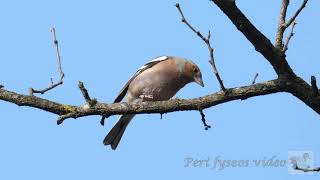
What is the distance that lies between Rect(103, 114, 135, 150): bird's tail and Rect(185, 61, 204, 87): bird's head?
118cm

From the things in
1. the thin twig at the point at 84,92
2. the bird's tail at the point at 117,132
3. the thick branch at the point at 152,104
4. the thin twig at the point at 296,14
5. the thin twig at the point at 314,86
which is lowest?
the bird's tail at the point at 117,132

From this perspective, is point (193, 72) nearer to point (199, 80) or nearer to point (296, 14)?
point (199, 80)

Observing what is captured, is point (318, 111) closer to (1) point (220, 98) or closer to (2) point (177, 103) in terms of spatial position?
(1) point (220, 98)

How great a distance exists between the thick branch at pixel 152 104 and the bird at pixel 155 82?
115 inches

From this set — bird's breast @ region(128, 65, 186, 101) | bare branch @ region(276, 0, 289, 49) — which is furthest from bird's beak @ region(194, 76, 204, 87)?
bare branch @ region(276, 0, 289, 49)

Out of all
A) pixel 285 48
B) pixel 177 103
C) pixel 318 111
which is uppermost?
pixel 285 48

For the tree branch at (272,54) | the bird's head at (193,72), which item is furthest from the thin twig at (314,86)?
the bird's head at (193,72)

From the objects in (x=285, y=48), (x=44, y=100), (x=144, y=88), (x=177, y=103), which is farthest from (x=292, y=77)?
(x=144, y=88)

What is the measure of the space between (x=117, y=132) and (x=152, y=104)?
3150 millimetres

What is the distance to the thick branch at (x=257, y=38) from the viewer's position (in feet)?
14.8

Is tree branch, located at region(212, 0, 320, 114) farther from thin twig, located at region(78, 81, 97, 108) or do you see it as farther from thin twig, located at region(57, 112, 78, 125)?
thin twig, located at region(57, 112, 78, 125)

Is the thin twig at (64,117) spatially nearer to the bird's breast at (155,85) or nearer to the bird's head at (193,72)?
the bird's breast at (155,85)

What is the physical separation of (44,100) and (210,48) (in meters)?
1.62

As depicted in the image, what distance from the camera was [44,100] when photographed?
4988 millimetres
